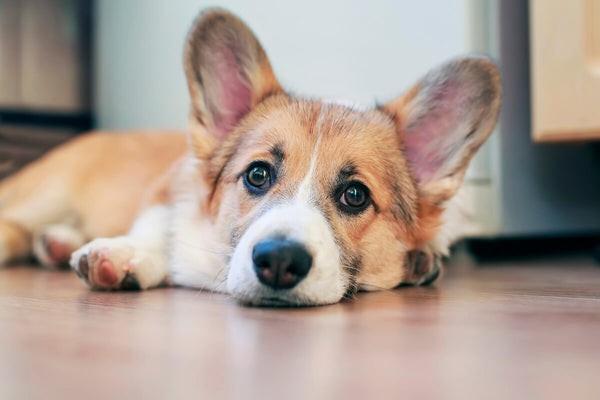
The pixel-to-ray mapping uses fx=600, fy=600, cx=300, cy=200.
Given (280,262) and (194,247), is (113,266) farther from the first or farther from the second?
(280,262)

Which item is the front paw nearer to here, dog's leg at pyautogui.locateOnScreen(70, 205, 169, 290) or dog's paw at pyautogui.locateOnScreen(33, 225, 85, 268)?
dog's leg at pyautogui.locateOnScreen(70, 205, 169, 290)

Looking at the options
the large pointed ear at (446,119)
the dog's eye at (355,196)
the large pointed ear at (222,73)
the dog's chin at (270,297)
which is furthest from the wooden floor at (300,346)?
the large pointed ear at (222,73)

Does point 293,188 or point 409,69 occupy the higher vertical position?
point 409,69

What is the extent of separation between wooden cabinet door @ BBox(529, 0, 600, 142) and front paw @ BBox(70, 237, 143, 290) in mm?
1462

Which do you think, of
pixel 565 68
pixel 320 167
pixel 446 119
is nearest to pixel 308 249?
pixel 320 167

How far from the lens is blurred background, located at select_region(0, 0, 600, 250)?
6.77 ft

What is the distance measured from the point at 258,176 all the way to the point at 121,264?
0.39 metres

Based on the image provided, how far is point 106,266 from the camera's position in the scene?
1420 mm

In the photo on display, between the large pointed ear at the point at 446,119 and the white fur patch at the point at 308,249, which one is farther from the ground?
the large pointed ear at the point at 446,119

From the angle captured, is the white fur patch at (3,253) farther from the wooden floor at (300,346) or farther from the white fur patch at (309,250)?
the white fur patch at (309,250)

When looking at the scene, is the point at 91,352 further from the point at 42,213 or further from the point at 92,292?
the point at 42,213

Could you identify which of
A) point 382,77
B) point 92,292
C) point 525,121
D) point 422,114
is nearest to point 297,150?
point 422,114

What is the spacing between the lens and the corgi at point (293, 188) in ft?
4.12

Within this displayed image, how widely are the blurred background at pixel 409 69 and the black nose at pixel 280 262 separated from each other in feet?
2.72
